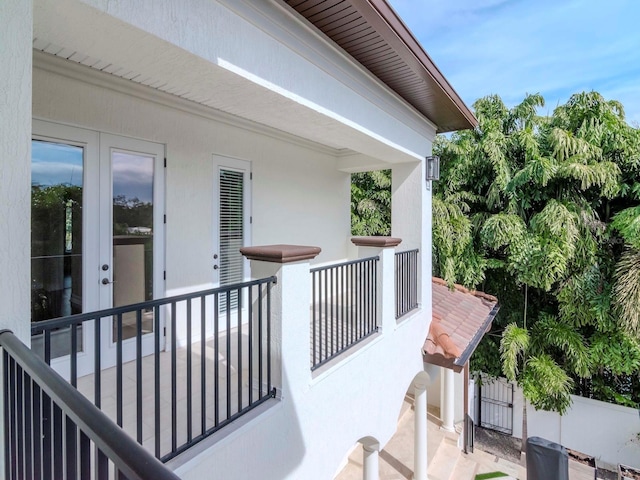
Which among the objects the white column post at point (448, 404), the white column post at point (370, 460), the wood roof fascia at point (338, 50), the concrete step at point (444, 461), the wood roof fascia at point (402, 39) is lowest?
the concrete step at point (444, 461)

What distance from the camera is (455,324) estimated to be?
705 centimetres

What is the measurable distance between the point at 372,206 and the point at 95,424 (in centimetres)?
997

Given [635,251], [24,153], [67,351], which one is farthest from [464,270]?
[24,153]

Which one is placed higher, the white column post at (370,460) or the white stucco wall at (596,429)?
the white column post at (370,460)

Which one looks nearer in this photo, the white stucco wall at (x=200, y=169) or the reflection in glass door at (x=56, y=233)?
the reflection in glass door at (x=56, y=233)

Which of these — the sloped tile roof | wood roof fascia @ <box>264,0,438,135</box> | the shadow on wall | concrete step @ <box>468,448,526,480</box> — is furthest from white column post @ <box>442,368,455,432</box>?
the shadow on wall

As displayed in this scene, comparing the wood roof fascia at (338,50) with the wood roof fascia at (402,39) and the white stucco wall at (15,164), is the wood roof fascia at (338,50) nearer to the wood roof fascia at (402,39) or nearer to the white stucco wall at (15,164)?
the wood roof fascia at (402,39)

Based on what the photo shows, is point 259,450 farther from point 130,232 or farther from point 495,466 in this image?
point 495,466

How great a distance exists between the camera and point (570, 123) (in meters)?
10.7

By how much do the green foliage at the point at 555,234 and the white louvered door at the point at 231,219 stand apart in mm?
5690

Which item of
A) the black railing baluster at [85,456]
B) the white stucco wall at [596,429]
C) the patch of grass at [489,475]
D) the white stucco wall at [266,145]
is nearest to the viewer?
the black railing baluster at [85,456]

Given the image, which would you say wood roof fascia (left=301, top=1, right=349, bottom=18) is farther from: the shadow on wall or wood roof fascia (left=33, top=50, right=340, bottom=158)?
the shadow on wall

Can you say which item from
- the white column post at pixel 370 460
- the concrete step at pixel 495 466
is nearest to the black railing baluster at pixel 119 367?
the white column post at pixel 370 460

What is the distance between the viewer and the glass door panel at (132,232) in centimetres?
411
